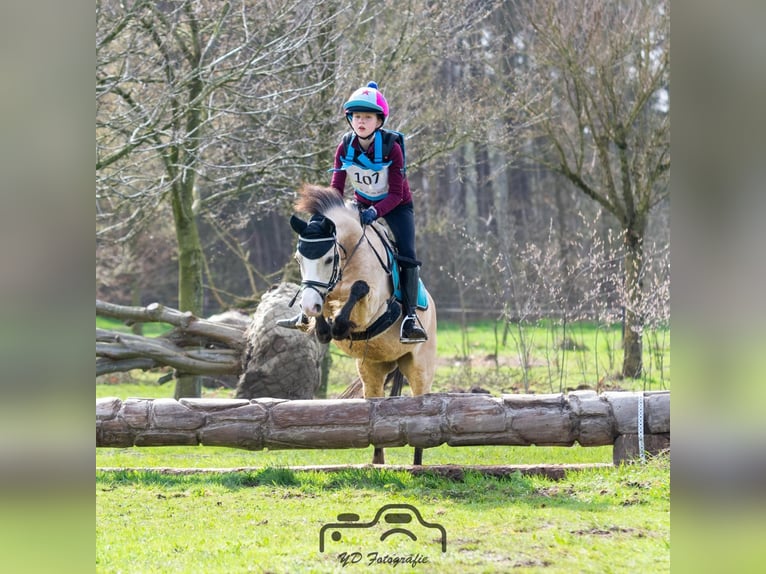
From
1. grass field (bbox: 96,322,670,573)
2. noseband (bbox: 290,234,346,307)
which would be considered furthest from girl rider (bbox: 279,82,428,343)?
grass field (bbox: 96,322,670,573)

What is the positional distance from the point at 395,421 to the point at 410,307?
858 mm

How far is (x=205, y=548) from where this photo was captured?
4285 millimetres

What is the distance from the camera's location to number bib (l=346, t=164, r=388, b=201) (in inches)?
233

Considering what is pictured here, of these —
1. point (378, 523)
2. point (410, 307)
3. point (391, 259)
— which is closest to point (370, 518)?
point (378, 523)

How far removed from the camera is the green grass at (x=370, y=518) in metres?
4.01

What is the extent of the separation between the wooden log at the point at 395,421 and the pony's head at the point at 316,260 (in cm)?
109

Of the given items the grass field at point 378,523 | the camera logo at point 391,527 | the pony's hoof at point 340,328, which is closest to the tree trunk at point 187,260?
the grass field at point 378,523

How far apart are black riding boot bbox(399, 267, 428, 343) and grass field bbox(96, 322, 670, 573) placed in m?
0.99

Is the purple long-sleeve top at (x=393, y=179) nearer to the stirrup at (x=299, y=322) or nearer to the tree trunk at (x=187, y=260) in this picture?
the stirrup at (x=299, y=322)

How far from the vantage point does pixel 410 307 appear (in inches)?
241

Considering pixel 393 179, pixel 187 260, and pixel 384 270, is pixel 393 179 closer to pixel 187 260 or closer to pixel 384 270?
pixel 384 270
